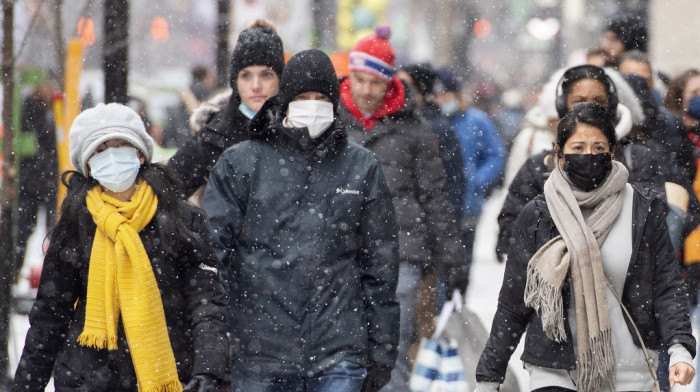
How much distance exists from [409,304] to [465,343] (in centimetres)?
40

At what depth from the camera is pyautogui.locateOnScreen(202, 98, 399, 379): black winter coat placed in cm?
505

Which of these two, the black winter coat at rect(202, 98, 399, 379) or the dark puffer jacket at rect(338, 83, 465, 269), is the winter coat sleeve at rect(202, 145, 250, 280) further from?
the dark puffer jacket at rect(338, 83, 465, 269)

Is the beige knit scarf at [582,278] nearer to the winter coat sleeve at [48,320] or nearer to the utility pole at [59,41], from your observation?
the winter coat sleeve at [48,320]

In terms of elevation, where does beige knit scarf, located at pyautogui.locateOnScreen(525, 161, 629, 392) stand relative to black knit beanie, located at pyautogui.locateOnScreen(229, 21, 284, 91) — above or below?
below

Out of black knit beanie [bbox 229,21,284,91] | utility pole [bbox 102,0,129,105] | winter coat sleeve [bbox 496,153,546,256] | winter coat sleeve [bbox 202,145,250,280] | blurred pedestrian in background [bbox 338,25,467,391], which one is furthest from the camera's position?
utility pole [bbox 102,0,129,105]

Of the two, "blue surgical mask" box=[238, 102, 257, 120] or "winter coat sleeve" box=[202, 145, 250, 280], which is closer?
"winter coat sleeve" box=[202, 145, 250, 280]

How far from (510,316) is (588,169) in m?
0.69

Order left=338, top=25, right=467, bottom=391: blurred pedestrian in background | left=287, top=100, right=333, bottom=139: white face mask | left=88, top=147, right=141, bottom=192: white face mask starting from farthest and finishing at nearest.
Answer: left=338, top=25, right=467, bottom=391: blurred pedestrian in background < left=287, top=100, right=333, bottom=139: white face mask < left=88, top=147, right=141, bottom=192: white face mask

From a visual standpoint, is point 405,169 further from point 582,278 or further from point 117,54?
point 582,278

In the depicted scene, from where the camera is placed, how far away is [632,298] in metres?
4.91

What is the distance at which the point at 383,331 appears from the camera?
203 inches

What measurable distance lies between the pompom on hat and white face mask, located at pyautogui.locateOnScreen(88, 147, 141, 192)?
0.15ft

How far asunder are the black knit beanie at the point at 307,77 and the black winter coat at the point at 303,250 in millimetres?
178

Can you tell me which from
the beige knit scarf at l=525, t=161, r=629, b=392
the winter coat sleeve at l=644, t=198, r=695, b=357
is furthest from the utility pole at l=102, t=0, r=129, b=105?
the winter coat sleeve at l=644, t=198, r=695, b=357
